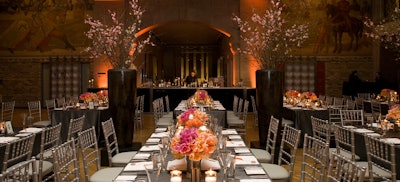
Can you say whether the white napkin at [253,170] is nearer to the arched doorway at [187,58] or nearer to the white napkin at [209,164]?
the white napkin at [209,164]

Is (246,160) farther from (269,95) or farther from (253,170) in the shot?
(269,95)

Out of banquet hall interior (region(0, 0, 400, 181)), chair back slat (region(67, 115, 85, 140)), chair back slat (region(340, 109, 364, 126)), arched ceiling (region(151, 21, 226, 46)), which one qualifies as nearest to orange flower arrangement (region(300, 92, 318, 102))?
chair back slat (region(340, 109, 364, 126))

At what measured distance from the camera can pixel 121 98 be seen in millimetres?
6957

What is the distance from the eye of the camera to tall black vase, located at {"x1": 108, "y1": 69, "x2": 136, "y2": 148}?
6.95m

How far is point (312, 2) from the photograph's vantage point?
54.3ft

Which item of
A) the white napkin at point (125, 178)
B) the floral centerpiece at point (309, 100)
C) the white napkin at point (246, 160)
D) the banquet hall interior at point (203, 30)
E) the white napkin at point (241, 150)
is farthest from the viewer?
the banquet hall interior at point (203, 30)

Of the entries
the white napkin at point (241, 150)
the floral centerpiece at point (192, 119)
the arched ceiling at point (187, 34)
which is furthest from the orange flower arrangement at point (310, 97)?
the arched ceiling at point (187, 34)

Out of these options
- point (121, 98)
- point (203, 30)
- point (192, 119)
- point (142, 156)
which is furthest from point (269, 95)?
point (203, 30)

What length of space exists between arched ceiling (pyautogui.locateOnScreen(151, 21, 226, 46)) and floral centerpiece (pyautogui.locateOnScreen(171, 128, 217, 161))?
1414 centimetres

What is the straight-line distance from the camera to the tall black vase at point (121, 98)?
695cm

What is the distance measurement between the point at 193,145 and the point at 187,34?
61.4 feet

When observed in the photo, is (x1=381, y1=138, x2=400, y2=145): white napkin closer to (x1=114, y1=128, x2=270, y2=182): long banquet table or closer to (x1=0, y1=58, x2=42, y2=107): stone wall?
(x1=114, y1=128, x2=270, y2=182): long banquet table

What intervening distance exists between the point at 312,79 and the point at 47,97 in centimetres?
1129

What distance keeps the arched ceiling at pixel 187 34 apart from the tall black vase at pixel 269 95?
396 inches
